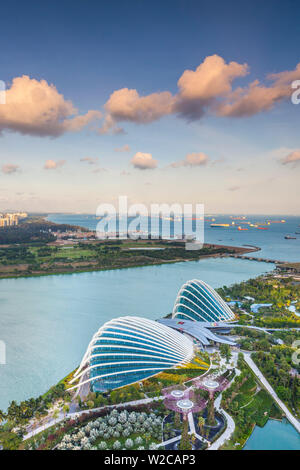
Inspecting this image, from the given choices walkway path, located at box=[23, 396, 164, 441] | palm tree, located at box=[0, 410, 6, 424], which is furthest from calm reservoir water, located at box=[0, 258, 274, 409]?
walkway path, located at box=[23, 396, 164, 441]

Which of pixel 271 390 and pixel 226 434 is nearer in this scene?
pixel 226 434

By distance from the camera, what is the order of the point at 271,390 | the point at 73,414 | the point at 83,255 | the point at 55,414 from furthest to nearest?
the point at 83,255 → the point at 271,390 → the point at 73,414 → the point at 55,414

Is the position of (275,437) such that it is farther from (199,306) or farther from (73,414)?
(199,306)

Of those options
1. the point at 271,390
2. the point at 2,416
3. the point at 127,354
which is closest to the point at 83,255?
the point at 127,354

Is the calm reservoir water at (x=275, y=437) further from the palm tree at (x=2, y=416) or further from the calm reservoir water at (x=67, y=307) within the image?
the calm reservoir water at (x=67, y=307)
